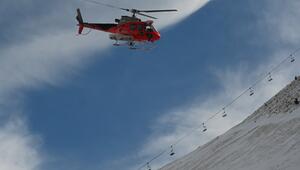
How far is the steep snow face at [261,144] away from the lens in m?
57.1

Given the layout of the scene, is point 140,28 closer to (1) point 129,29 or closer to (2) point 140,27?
(2) point 140,27

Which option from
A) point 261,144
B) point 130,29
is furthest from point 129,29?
point 261,144

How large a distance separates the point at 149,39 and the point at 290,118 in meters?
16.0

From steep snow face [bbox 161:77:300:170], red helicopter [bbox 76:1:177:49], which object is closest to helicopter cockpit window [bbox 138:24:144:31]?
red helicopter [bbox 76:1:177:49]

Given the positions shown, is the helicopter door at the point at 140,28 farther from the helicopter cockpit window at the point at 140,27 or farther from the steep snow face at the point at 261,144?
the steep snow face at the point at 261,144

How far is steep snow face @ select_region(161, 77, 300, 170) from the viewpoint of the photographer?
5712 centimetres

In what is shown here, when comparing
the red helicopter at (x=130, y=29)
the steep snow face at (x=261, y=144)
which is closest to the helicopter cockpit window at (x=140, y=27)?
the red helicopter at (x=130, y=29)

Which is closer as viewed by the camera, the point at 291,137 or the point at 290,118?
the point at 291,137

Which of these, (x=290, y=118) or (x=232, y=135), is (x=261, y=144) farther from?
(x=232, y=135)

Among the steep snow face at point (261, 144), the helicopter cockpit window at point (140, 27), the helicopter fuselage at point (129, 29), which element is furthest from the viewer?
the helicopter cockpit window at point (140, 27)

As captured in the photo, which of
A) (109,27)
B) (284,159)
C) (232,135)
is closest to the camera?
(284,159)

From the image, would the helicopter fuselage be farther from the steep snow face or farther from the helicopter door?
the steep snow face

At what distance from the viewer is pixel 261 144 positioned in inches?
2525

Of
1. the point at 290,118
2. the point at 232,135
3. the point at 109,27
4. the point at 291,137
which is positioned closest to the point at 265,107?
the point at 232,135
